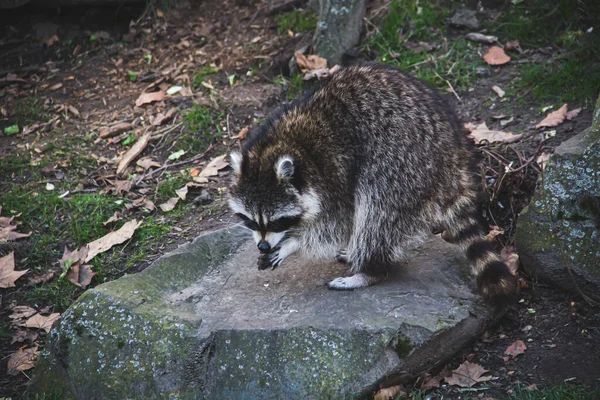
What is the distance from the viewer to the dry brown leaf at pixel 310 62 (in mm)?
4688

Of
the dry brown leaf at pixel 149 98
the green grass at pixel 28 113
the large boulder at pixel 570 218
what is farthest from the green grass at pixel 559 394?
the green grass at pixel 28 113

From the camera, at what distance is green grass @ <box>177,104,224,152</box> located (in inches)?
177

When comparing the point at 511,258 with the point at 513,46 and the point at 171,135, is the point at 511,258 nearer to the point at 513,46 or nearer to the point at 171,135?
the point at 513,46

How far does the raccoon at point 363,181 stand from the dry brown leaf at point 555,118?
90 centimetres

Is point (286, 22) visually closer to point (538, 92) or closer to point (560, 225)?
point (538, 92)

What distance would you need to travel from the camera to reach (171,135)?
181 inches

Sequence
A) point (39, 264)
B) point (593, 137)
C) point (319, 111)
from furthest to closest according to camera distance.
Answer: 1. point (39, 264)
2. point (319, 111)
3. point (593, 137)

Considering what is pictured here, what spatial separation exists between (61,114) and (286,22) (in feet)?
6.15

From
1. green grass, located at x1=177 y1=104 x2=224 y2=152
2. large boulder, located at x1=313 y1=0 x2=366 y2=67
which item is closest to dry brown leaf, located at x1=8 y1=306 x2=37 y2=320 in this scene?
green grass, located at x1=177 y1=104 x2=224 y2=152

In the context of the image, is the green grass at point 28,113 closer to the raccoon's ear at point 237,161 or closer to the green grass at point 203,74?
the green grass at point 203,74

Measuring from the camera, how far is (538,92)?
4066 millimetres

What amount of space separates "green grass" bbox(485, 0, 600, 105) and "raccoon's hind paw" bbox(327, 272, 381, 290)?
5.97ft

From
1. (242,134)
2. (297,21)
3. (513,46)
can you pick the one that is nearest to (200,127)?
(242,134)

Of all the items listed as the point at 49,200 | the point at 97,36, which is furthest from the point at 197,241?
the point at 97,36
